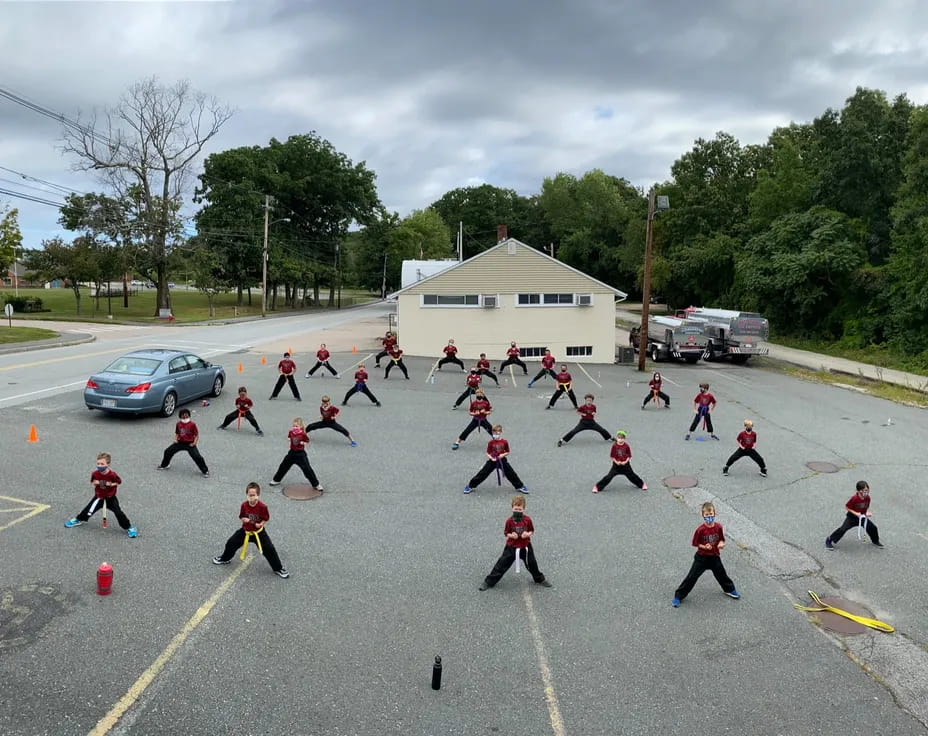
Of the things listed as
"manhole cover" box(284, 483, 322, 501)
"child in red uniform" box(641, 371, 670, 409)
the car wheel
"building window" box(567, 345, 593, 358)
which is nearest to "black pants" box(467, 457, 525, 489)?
"manhole cover" box(284, 483, 322, 501)

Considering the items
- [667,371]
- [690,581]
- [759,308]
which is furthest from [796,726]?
[759,308]

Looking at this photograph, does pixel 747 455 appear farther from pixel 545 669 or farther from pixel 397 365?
pixel 397 365

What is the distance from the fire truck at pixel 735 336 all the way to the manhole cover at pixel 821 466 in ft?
69.2

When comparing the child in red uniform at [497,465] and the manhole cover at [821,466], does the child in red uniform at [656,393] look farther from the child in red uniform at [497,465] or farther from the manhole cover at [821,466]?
the child in red uniform at [497,465]

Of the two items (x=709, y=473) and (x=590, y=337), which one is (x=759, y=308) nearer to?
(x=590, y=337)

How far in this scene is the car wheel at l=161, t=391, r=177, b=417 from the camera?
15.9 metres

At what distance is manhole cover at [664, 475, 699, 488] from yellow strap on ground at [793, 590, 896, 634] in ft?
14.3

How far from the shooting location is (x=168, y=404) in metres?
16.1

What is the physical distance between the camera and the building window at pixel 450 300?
31.6 m

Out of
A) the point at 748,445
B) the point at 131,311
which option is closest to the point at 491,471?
the point at 748,445

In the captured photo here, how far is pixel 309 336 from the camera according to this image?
40438 mm

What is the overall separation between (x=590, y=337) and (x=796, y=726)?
89.5 feet

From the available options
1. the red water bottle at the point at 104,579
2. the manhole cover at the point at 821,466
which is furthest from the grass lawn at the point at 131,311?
the manhole cover at the point at 821,466

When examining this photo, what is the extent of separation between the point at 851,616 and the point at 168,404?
14.6 meters
